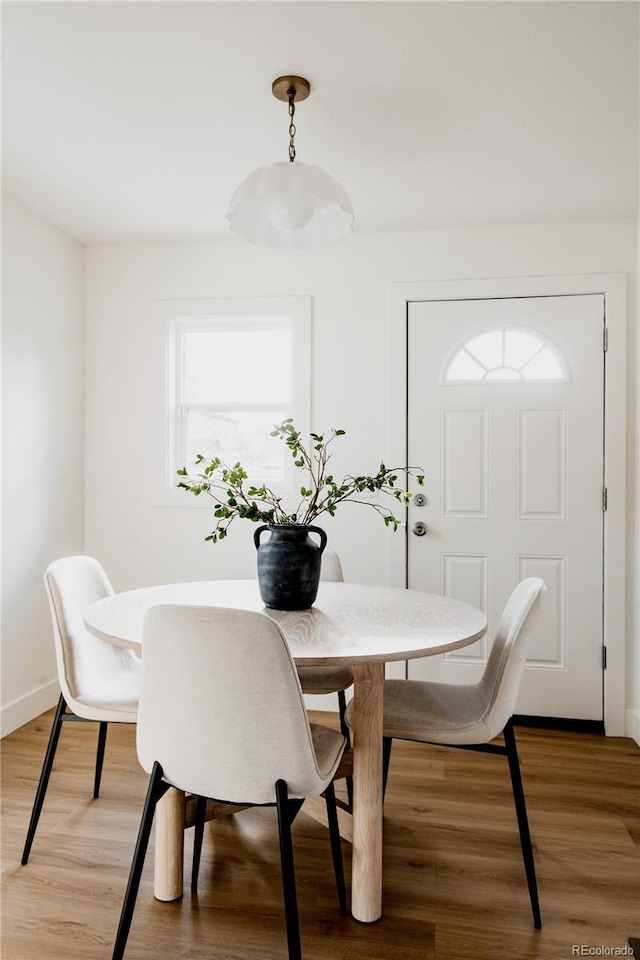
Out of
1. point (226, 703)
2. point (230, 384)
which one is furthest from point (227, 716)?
point (230, 384)

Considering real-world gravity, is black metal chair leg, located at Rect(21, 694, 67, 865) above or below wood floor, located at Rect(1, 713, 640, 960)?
above

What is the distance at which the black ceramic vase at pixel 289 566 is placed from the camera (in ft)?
6.67

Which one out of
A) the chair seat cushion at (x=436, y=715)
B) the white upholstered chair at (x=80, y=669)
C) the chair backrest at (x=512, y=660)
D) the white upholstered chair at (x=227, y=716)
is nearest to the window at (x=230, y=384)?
the white upholstered chair at (x=80, y=669)

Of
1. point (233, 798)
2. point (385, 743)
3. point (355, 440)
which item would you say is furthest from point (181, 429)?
point (233, 798)

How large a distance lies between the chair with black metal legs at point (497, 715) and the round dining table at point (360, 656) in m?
0.12

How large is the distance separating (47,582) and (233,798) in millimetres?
1022

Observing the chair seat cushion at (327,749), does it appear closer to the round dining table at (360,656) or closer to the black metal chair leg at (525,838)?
the round dining table at (360,656)

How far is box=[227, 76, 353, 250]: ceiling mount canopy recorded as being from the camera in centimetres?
190

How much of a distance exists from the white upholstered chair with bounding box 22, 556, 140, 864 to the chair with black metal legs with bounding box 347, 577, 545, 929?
33.1 inches

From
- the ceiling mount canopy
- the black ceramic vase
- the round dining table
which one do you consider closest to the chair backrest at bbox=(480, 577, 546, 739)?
the round dining table

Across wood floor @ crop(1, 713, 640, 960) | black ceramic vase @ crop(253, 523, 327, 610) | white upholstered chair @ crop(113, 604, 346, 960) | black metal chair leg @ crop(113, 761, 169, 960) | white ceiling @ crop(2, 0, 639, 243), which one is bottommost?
wood floor @ crop(1, 713, 640, 960)

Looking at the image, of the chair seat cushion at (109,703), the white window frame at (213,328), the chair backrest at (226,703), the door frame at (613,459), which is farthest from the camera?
the white window frame at (213,328)

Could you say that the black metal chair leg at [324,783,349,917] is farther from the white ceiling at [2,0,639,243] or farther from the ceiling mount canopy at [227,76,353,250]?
the white ceiling at [2,0,639,243]

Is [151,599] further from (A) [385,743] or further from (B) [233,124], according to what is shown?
(B) [233,124]
